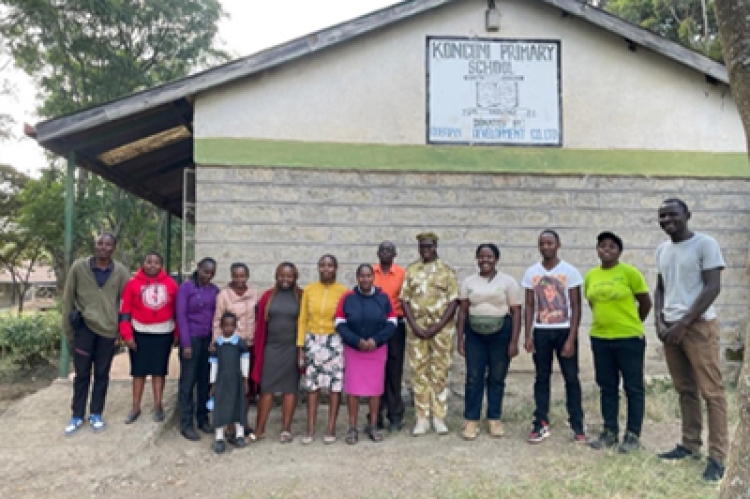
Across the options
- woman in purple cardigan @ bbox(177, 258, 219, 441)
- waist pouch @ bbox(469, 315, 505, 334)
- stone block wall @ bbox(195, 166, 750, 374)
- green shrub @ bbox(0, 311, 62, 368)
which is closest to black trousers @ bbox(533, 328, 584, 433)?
waist pouch @ bbox(469, 315, 505, 334)

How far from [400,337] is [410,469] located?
1272 mm

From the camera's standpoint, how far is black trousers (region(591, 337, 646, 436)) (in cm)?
463

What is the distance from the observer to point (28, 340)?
9.47 metres

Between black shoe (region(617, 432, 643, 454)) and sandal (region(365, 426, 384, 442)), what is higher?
black shoe (region(617, 432, 643, 454))

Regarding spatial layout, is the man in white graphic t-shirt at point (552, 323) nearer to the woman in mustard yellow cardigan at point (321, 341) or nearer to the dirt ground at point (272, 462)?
the dirt ground at point (272, 462)

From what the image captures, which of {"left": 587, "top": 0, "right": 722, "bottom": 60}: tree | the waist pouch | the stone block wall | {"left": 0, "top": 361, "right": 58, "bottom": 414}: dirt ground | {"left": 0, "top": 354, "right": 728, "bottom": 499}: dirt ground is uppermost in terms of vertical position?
{"left": 587, "top": 0, "right": 722, "bottom": 60}: tree

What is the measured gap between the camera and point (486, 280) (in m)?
5.09

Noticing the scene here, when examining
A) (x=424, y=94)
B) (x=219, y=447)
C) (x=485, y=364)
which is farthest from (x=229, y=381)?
(x=424, y=94)

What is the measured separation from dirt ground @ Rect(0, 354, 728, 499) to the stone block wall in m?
1.79

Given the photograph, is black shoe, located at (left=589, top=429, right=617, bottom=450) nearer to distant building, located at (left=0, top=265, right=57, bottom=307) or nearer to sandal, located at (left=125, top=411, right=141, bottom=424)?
sandal, located at (left=125, top=411, right=141, bottom=424)

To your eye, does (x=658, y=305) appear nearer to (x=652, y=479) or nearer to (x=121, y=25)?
(x=652, y=479)

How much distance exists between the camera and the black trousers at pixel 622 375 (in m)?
4.63

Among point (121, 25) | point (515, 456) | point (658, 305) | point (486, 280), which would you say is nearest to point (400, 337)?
point (486, 280)

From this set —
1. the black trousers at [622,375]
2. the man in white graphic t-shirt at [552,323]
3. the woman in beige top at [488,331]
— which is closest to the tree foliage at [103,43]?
the woman in beige top at [488,331]
